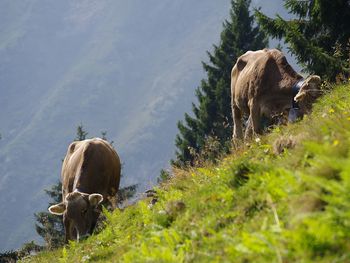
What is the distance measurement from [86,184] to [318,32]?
9.24 m

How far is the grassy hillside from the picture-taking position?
4180 millimetres

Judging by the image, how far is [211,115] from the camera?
2023 inches

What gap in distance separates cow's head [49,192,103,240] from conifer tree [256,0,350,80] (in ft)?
25.5

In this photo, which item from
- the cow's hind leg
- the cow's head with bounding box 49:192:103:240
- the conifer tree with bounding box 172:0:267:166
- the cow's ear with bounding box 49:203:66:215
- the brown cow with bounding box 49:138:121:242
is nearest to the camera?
the cow's head with bounding box 49:192:103:240

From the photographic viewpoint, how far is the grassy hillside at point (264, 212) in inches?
165

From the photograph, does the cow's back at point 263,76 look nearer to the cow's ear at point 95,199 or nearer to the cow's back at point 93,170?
the cow's back at point 93,170

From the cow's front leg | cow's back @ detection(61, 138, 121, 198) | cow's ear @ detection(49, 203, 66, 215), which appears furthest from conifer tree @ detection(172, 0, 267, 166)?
cow's ear @ detection(49, 203, 66, 215)

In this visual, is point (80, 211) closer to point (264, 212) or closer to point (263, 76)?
point (263, 76)

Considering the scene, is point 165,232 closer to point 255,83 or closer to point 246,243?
point 246,243

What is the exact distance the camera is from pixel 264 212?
5.44m

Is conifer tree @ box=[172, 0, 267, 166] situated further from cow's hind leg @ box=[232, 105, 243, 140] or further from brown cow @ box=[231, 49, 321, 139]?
brown cow @ box=[231, 49, 321, 139]

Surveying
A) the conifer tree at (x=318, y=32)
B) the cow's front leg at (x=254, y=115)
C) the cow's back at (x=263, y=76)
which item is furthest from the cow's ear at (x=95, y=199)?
the conifer tree at (x=318, y=32)

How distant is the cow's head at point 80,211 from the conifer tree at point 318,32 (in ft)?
25.5

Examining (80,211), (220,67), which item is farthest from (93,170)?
(220,67)
